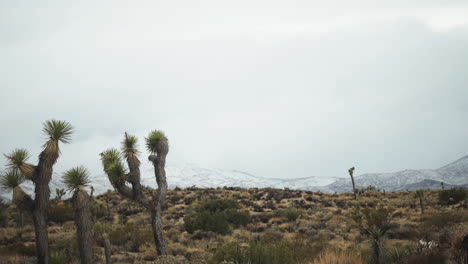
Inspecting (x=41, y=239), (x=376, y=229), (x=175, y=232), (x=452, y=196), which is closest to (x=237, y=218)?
(x=175, y=232)

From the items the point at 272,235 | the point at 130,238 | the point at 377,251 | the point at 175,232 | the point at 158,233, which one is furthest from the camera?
the point at 175,232

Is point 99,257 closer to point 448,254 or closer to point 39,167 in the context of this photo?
point 39,167

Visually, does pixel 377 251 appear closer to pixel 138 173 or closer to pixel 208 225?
pixel 138 173

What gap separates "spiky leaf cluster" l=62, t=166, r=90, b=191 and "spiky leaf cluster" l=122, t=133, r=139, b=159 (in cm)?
255

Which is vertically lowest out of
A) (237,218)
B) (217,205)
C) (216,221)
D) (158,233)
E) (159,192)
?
(237,218)

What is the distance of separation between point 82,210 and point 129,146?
4.18m

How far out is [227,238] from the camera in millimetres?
18594

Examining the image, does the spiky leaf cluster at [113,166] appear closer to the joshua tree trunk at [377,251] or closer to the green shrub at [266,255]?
the green shrub at [266,255]

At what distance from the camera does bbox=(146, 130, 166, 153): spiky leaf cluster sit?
1638 centimetres

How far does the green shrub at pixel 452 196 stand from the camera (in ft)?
93.7

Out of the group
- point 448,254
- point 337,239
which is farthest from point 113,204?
point 448,254

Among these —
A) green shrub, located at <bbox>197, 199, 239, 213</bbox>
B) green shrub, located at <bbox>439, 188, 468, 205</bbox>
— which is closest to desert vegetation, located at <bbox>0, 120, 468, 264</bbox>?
green shrub, located at <bbox>197, 199, 239, 213</bbox>

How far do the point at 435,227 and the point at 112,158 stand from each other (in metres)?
16.2

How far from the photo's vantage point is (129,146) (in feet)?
52.3
